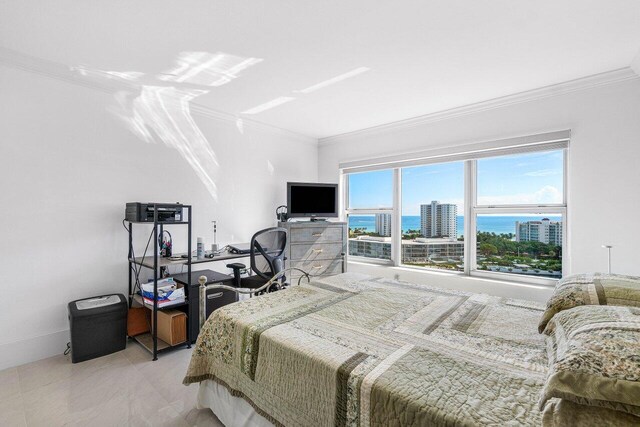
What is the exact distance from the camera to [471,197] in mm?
3711

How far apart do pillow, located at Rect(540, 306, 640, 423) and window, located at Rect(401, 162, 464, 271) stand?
2816 mm

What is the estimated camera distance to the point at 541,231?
129 inches

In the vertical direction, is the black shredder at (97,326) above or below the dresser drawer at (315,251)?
below

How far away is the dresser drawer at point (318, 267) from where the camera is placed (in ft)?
13.4

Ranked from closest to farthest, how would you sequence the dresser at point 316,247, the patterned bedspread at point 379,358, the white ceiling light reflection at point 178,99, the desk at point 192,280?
1. the patterned bedspread at point 379,358
2. the white ceiling light reflection at point 178,99
3. the desk at point 192,280
4. the dresser at point 316,247

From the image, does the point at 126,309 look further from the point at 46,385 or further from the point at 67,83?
the point at 67,83

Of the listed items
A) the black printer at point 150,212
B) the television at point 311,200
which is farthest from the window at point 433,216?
the black printer at point 150,212

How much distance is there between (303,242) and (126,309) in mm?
2099

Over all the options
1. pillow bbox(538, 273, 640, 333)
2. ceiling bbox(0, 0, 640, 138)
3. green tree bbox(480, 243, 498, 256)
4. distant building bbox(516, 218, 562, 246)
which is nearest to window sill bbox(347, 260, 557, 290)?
green tree bbox(480, 243, 498, 256)

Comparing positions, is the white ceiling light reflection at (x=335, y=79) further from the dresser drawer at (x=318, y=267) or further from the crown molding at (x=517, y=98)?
the dresser drawer at (x=318, y=267)

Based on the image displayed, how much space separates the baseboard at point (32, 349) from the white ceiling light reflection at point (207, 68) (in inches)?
100

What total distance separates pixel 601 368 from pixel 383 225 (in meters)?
3.74

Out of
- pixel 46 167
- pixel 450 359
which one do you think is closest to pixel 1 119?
pixel 46 167

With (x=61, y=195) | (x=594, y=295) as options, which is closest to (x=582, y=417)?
(x=594, y=295)
